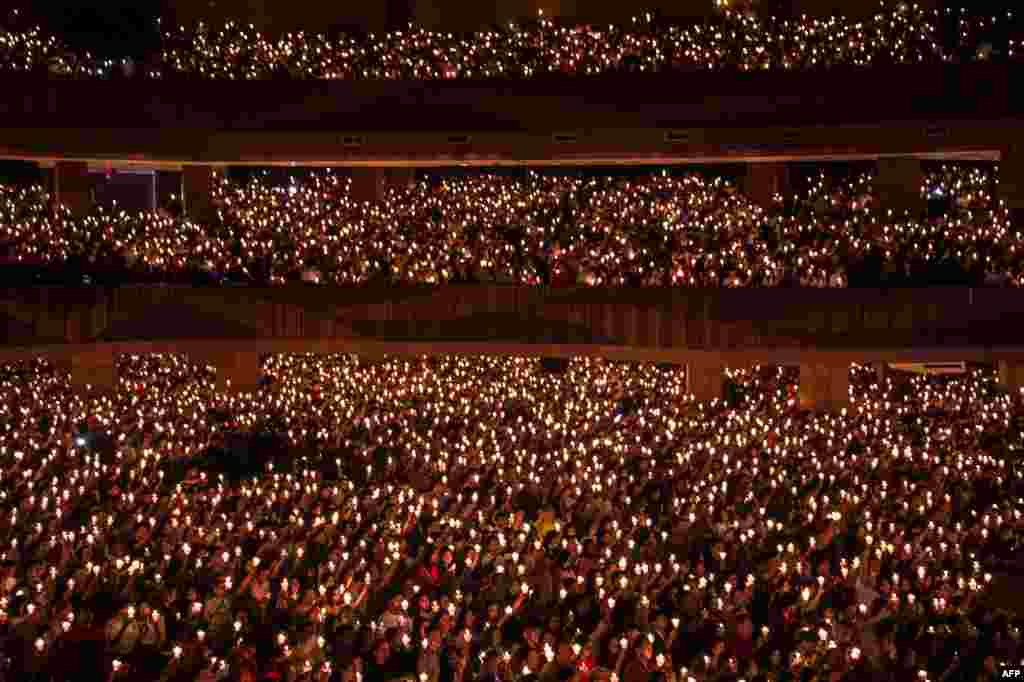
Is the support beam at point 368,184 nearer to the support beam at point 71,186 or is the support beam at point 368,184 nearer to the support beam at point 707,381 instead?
the support beam at point 71,186

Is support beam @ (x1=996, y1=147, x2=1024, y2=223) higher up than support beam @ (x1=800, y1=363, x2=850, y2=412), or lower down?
higher up

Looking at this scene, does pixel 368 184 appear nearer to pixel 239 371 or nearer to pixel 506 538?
pixel 239 371

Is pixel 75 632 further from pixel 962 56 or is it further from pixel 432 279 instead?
pixel 962 56

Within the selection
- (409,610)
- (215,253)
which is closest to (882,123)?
(215,253)

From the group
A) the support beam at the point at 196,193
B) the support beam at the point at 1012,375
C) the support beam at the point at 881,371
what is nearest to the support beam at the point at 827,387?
the support beam at the point at 1012,375

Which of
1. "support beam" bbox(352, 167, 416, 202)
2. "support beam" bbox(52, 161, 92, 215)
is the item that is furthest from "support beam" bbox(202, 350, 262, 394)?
"support beam" bbox(352, 167, 416, 202)

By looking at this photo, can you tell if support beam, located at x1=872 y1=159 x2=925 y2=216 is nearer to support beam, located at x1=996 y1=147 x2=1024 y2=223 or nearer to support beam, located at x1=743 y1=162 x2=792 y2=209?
support beam, located at x1=996 y1=147 x2=1024 y2=223
